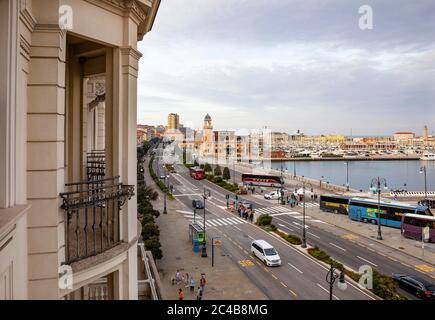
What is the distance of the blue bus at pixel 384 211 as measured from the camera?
36.8 meters

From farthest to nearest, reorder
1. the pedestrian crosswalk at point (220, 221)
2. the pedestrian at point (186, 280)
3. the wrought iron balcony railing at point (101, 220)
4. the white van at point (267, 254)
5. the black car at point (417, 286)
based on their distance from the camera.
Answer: the pedestrian crosswalk at point (220, 221) → the white van at point (267, 254) → the pedestrian at point (186, 280) → the black car at point (417, 286) → the wrought iron balcony railing at point (101, 220)

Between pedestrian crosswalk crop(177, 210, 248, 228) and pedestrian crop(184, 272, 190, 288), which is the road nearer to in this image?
pedestrian crosswalk crop(177, 210, 248, 228)

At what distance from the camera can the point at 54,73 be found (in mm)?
4680

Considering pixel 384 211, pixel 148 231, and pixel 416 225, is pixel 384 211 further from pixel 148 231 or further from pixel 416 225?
pixel 148 231

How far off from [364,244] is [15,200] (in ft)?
111

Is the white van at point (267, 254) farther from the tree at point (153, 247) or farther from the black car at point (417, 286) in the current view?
the black car at point (417, 286)

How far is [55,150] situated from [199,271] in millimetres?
23597

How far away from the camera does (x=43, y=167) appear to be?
4586 millimetres

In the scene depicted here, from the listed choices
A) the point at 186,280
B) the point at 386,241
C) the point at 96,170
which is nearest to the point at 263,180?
the point at 386,241

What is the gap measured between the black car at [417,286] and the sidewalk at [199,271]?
929 centimetres

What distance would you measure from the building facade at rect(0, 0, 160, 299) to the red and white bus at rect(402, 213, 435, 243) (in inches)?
1356

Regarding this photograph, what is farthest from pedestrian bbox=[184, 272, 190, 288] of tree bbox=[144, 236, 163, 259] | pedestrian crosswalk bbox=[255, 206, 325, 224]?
pedestrian crosswalk bbox=[255, 206, 325, 224]

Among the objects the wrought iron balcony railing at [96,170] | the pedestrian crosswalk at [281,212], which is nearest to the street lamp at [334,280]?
the wrought iron balcony railing at [96,170]
